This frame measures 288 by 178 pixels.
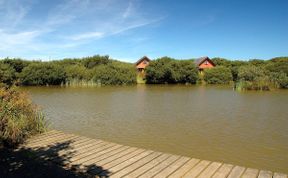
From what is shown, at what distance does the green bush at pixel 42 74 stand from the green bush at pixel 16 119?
85.3ft

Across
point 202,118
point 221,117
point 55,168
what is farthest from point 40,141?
point 221,117

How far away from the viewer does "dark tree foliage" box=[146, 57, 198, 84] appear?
39875 millimetres

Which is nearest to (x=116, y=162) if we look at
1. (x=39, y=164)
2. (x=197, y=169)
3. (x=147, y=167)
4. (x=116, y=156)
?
(x=116, y=156)

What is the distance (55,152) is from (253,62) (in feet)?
158

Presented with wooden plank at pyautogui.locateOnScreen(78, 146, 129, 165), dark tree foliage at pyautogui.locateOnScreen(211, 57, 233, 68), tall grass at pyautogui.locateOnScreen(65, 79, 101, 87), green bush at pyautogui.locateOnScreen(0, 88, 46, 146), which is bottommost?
wooden plank at pyautogui.locateOnScreen(78, 146, 129, 165)

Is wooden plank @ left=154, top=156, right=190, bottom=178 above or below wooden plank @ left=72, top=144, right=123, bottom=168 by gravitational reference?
below

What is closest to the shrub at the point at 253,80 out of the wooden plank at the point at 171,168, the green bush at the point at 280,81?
the green bush at the point at 280,81

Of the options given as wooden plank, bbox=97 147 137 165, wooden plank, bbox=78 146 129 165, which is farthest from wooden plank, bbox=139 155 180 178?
wooden plank, bbox=78 146 129 165

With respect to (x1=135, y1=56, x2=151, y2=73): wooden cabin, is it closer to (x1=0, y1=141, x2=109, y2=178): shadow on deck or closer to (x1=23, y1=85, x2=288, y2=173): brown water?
(x1=23, y1=85, x2=288, y2=173): brown water

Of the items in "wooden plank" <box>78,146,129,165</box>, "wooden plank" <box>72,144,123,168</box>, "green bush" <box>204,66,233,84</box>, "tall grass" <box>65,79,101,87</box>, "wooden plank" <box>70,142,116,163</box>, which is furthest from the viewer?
"green bush" <box>204,66,233,84</box>

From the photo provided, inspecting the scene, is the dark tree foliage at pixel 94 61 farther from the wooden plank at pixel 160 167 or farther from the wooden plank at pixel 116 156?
the wooden plank at pixel 160 167

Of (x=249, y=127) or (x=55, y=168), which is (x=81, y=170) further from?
(x=249, y=127)

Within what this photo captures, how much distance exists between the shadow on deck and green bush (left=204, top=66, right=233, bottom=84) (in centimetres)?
3651

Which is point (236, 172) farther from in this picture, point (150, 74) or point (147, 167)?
point (150, 74)
